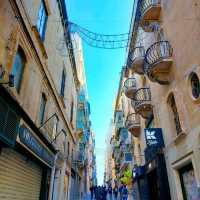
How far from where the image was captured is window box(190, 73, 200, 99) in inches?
283

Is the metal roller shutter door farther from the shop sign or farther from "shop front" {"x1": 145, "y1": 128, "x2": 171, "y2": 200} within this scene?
"shop front" {"x1": 145, "y1": 128, "x2": 171, "y2": 200}

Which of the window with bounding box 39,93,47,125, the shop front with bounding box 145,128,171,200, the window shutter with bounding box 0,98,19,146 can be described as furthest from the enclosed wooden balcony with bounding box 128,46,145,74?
the window shutter with bounding box 0,98,19,146

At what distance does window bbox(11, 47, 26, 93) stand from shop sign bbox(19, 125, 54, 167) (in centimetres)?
156

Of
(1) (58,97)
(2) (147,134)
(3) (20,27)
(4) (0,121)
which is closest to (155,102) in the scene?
(2) (147,134)

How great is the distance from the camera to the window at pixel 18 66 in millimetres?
7475

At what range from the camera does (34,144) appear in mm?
8508

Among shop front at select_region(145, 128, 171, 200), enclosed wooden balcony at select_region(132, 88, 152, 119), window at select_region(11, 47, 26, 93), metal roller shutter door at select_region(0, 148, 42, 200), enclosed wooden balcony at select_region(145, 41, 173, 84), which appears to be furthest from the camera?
enclosed wooden balcony at select_region(132, 88, 152, 119)

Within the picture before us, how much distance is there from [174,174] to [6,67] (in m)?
7.51

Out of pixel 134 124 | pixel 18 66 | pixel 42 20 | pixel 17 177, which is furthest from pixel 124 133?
pixel 18 66

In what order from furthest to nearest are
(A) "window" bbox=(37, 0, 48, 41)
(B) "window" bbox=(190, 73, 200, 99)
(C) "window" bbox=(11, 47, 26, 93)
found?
(A) "window" bbox=(37, 0, 48, 41)
(C) "window" bbox=(11, 47, 26, 93)
(B) "window" bbox=(190, 73, 200, 99)

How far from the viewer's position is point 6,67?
6.22m

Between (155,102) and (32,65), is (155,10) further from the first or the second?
(32,65)

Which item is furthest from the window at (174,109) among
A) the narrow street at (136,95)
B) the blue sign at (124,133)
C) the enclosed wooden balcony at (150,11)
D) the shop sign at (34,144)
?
the blue sign at (124,133)

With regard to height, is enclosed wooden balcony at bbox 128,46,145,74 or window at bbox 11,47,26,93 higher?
enclosed wooden balcony at bbox 128,46,145,74
